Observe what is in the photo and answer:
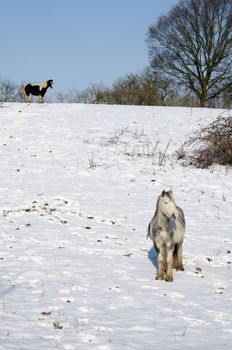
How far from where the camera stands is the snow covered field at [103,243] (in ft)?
19.0

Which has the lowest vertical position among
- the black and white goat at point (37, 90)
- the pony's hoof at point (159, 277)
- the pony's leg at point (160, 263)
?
the pony's hoof at point (159, 277)

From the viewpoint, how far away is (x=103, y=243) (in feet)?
33.3

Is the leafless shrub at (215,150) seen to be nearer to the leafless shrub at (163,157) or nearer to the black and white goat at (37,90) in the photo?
the leafless shrub at (163,157)

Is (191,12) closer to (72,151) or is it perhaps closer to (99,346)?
(72,151)

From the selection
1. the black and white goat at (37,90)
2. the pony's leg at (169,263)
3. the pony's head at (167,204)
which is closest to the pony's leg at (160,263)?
the pony's leg at (169,263)

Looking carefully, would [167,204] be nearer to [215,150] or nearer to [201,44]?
[215,150]

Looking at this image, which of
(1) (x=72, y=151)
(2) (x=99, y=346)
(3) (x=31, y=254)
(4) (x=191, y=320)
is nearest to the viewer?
(2) (x=99, y=346)

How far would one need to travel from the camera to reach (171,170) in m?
17.8

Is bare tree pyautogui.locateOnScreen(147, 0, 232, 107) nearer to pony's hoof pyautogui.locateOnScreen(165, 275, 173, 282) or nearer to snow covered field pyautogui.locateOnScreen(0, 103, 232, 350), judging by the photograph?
snow covered field pyautogui.locateOnScreen(0, 103, 232, 350)

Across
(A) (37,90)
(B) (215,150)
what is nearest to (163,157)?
(B) (215,150)

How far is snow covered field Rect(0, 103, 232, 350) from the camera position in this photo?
5.80 metres

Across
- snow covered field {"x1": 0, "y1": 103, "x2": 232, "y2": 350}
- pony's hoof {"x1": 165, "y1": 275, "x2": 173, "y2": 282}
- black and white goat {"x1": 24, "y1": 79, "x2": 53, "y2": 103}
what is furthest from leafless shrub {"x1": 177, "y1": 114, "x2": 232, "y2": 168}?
black and white goat {"x1": 24, "y1": 79, "x2": 53, "y2": 103}

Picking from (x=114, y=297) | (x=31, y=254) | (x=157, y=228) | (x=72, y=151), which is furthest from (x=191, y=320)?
(x=72, y=151)

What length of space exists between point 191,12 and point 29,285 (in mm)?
35163
